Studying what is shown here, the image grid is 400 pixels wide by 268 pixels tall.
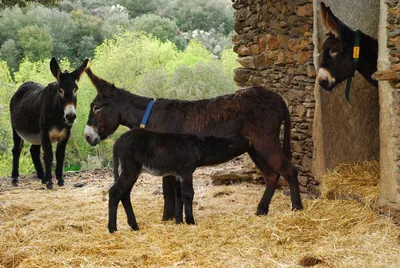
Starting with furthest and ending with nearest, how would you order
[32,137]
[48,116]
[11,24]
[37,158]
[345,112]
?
[11,24]
[37,158]
[32,137]
[48,116]
[345,112]

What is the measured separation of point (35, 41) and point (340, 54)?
2973 cm

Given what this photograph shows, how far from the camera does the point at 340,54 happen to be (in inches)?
235

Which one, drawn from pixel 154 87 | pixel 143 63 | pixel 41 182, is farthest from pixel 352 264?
pixel 143 63

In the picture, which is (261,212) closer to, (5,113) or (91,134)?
(91,134)

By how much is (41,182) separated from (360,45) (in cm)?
568

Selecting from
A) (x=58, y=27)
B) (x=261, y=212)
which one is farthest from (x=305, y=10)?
(x=58, y=27)

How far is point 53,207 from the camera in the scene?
22.9 ft

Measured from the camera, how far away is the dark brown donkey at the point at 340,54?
594cm

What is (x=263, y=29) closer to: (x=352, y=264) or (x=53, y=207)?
(x=53, y=207)

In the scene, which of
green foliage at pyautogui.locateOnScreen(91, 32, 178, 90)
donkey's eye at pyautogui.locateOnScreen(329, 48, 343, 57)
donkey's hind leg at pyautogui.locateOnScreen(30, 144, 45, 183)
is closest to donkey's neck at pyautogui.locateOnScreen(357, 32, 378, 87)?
donkey's eye at pyautogui.locateOnScreen(329, 48, 343, 57)

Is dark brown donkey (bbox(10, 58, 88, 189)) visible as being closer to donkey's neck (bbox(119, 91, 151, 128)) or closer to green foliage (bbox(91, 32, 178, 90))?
donkey's neck (bbox(119, 91, 151, 128))

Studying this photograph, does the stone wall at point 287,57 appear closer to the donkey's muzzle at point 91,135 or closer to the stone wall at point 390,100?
the stone wall at point 390,100

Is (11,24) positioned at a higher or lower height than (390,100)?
higher

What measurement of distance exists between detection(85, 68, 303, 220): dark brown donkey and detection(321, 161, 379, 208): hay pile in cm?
54
